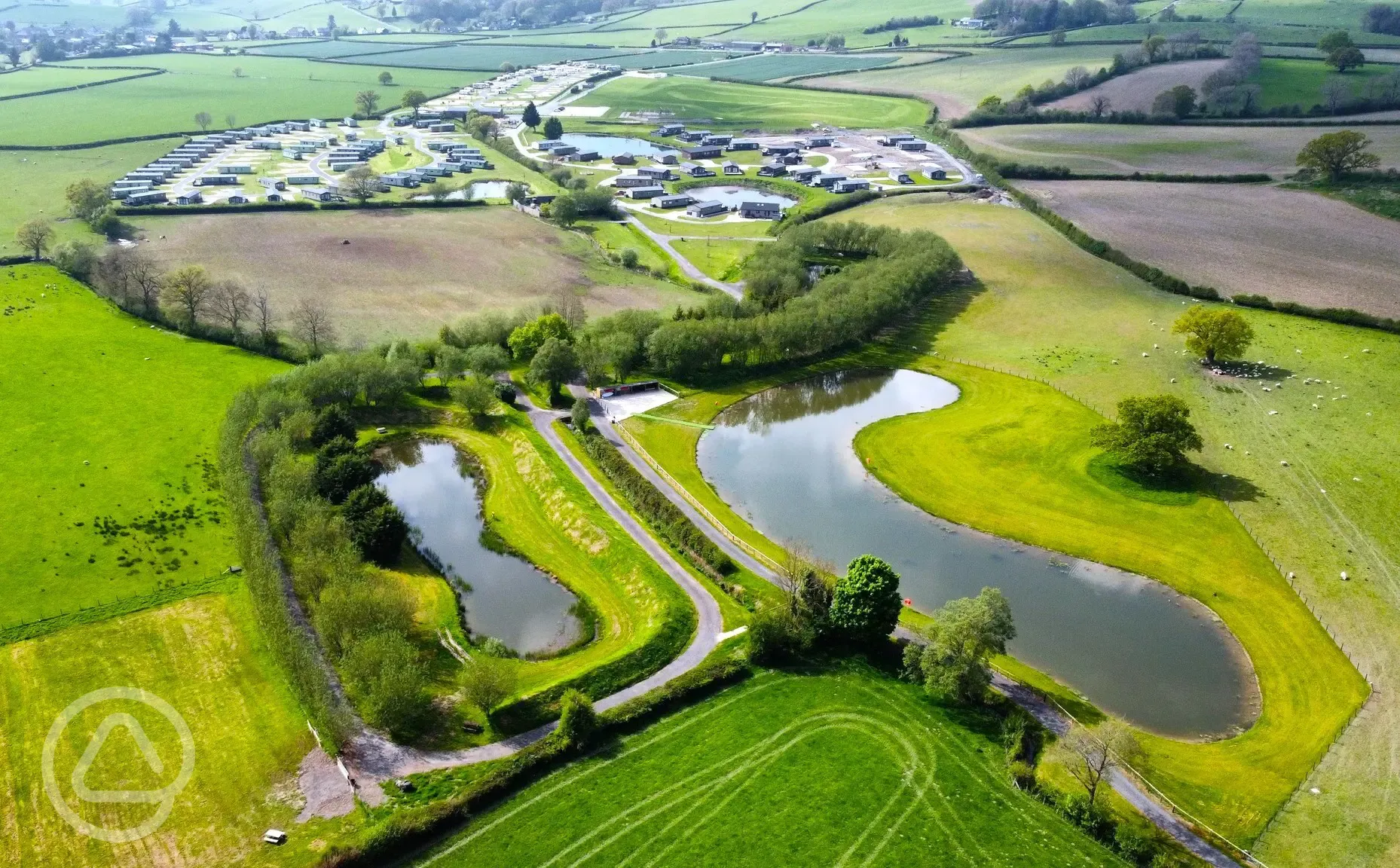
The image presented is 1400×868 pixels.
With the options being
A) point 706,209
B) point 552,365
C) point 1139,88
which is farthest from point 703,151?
point 552,365

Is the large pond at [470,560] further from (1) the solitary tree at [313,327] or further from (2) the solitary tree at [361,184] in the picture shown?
(2) the solitary tree at [361,184]

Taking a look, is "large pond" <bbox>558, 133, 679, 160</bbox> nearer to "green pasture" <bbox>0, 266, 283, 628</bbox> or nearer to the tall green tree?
"green pasture" <bbox>0, 266, 283, 628</bbox>

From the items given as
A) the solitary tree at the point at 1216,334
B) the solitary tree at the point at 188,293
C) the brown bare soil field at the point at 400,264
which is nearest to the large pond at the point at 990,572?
the solitary tree at the point at 1216,334

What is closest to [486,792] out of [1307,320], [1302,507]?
[1302,507]

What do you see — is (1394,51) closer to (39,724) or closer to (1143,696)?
(1143,696)

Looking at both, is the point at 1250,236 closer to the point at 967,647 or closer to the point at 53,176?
the point at 967,647

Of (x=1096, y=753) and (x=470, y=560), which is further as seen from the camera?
(x=470, y=560)
